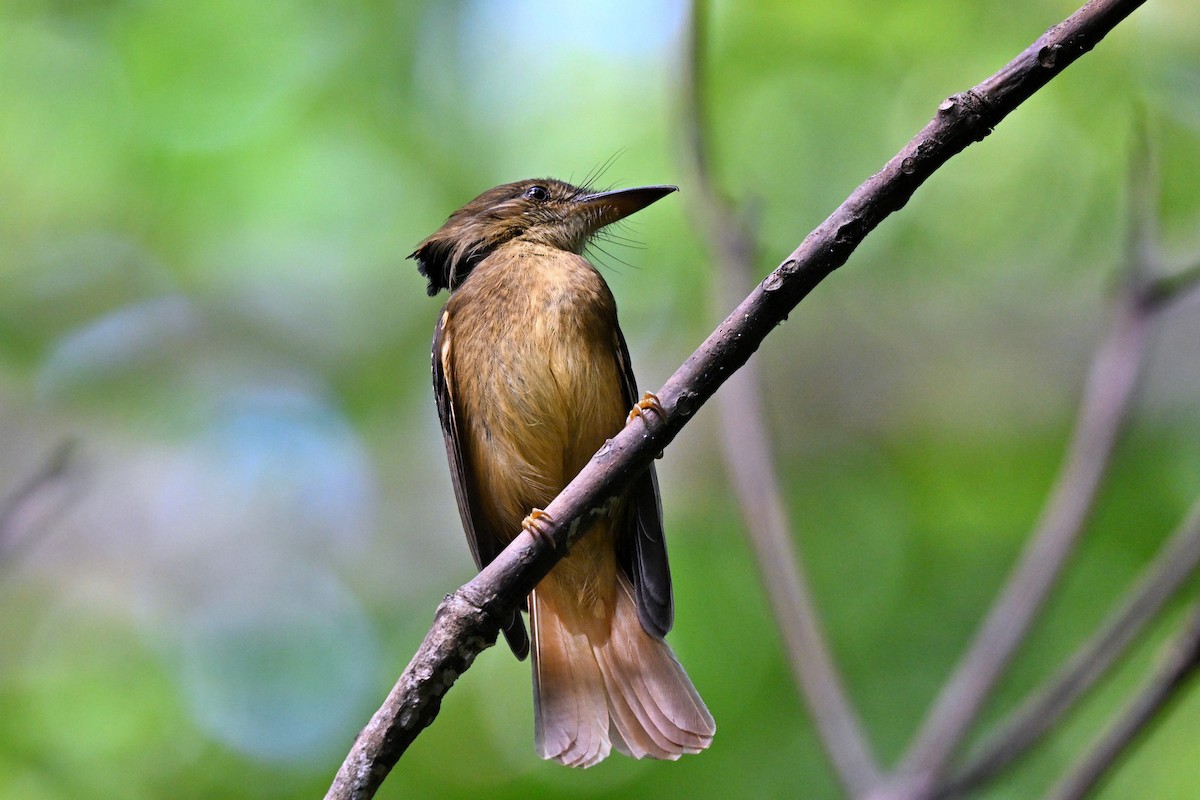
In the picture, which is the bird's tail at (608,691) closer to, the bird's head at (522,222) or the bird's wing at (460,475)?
the bird's wing at (460,475)

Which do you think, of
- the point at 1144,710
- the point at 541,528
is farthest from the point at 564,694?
the point at 1144,710

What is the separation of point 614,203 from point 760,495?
1374 millimetres

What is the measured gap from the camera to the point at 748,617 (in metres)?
5.84

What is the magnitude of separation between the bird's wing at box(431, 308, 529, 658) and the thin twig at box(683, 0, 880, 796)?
33.3 inches

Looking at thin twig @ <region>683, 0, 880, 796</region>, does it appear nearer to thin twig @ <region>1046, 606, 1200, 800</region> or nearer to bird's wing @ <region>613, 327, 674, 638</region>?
bird's wing @ <region>613, 327, 674, 638</region>

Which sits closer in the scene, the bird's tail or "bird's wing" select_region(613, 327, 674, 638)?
the bird's tail

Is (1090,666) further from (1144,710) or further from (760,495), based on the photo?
(760,495)

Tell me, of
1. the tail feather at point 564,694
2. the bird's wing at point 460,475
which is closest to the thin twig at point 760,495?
the tail feather at point 564,694

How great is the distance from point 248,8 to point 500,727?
188 inches

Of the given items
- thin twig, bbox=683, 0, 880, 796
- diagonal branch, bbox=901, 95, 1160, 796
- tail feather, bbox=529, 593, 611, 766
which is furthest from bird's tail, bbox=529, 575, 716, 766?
diagonal branch, bbox=901, 95, 1160, 796

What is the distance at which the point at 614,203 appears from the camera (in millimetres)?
4344

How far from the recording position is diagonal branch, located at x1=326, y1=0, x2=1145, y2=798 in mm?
2150

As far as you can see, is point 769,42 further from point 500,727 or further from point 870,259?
point 500,727

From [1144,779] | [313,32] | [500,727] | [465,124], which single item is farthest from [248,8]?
[1144,779]
